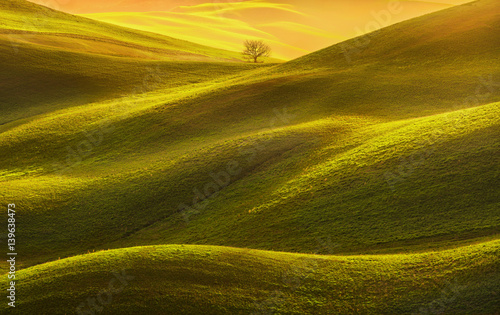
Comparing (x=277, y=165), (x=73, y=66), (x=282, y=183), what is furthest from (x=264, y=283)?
(x=73, y=66)

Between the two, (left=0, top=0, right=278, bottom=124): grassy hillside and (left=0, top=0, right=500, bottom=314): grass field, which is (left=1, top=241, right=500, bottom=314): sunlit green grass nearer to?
(left=0, top=0, right=500, bottom=314): grass field

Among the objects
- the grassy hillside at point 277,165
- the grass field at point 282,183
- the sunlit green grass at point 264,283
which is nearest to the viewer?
the sunlit green grass at point 264,283

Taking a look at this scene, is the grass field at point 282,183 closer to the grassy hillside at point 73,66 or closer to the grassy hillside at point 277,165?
the grassy hillside at point 277,165

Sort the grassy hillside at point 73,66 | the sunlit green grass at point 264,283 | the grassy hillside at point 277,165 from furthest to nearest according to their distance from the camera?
the grassy hillside at point 73,66
the grassy hillside at point 277,165
the sunlit green grass at point 264,283

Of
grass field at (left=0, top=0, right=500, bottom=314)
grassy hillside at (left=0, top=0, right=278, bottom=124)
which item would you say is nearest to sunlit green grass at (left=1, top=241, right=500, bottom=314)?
grass field at (left=0, top=0, right=500, bottom=314)

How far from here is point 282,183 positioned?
1384 inches

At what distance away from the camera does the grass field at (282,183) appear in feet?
68.1

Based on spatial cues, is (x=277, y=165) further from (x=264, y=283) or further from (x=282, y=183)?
(x=264, y=283)

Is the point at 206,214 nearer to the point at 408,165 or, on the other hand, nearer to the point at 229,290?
the point at 229,290

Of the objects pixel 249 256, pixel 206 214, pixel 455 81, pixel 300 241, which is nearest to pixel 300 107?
pixel 455 81

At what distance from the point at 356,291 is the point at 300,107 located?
31598 mm

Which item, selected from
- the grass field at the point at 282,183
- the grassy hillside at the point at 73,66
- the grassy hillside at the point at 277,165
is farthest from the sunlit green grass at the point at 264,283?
the grassy hillside at the point at 73,66

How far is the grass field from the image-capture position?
20.8 meters

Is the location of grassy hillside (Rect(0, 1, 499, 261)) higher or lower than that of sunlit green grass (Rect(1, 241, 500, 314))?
higher
